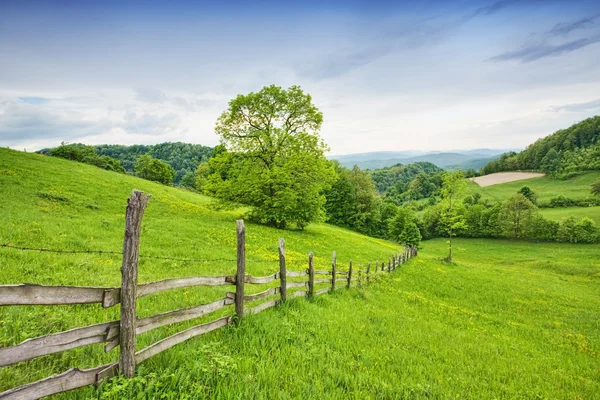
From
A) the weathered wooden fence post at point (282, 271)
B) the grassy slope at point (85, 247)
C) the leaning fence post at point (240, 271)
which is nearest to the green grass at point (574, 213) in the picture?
the grassy slope at point (85, 247)

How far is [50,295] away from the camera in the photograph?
3.31m

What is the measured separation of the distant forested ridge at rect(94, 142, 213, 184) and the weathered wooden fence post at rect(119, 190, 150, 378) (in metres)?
133

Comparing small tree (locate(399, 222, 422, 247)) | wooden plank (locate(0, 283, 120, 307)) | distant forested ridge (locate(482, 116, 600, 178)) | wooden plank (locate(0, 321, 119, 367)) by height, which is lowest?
small tree (locate(399, 222, 422, 247))

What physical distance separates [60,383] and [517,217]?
83.2 m

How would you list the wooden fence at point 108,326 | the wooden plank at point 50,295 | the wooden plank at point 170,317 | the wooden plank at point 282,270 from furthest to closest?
1. the wooden plank at point 282,270
2. the wooden plank at point 170,317
3. the wooden fence at point 108,326
4. the wooden plank at point 50,295

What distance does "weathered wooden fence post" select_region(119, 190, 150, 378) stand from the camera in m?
4.06

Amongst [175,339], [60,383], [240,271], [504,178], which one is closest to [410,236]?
[240,271]

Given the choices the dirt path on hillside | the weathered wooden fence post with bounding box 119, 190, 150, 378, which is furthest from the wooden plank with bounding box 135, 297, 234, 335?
the dirt path on hillside

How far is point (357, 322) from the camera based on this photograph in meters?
8.93

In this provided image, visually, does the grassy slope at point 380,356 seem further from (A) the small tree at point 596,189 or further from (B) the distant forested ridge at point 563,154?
(B) the distant forested ridge at point 563,154

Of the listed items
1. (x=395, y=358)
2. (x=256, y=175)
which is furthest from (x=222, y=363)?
(x=256, y=175)

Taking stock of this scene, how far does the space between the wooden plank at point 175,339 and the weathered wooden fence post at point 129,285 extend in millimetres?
191

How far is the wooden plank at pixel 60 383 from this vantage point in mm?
3025

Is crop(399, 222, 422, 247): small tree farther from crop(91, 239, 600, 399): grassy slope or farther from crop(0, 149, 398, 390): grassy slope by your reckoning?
crop(91, 239, 600, 399): grassy slope
